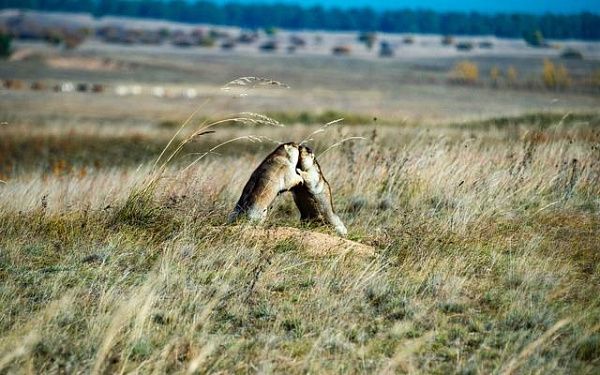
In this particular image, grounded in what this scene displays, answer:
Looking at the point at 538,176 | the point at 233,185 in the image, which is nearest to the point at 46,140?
the point at 233,185

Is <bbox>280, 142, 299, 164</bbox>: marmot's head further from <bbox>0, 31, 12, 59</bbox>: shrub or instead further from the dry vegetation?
<bbox>0, 31, 12, 59</bbox>: shrub

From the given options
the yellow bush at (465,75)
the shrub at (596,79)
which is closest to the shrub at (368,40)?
the yellow bush at (465,75)

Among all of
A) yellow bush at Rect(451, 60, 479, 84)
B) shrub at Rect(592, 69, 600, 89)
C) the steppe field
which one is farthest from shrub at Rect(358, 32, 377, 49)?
the steppe field

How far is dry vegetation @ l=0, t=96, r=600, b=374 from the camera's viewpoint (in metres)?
4.32

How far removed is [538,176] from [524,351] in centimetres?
481

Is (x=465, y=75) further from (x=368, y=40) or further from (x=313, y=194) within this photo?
(x=313, y=194)

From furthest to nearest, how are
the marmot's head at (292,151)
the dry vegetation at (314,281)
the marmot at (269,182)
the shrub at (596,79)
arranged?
the shrub at (596,79), the marmot's head at (292,151), the marmot at (269,182), the dry vegetation at (314,281)

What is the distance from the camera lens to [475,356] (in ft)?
14.3

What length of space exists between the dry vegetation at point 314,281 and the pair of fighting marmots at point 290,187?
0.22 meters

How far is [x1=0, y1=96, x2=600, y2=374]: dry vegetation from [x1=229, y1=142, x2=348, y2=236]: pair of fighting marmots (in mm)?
221

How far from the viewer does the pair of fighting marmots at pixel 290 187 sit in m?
6.61

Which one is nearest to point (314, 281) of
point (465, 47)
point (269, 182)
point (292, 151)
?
point (269, 182)

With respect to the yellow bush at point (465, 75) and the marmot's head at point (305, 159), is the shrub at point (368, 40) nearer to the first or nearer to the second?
the yellow bush at point (465, 75)

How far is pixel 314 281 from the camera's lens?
5.46 metres
